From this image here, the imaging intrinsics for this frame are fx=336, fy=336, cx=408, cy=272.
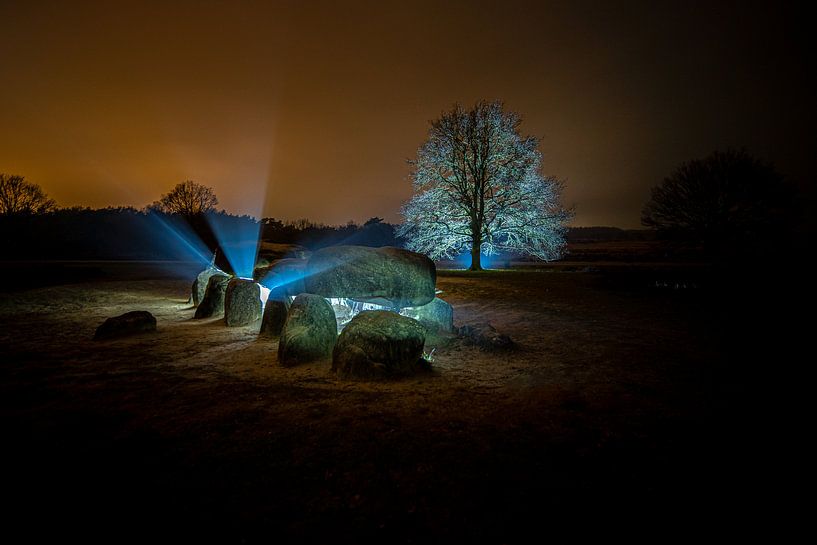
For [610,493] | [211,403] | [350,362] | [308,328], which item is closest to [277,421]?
[211,403]

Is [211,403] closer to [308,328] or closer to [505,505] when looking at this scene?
[308,328]

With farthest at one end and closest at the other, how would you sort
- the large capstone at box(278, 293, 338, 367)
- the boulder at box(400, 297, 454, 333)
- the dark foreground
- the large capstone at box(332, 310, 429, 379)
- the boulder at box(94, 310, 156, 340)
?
the boulder at box(400, 297, 454, 333)
the boulder at box(94, 310, 156, 340)
the large capstone at box(278, 293, 338, 367)
the large capstone at box(332, 310, 429, 379)
the dark foreground

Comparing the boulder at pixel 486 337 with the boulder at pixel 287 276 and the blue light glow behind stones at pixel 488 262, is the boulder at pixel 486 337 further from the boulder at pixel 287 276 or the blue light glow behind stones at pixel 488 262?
the blue light glow behind stones at pixel 488 262

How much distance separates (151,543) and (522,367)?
491 cm

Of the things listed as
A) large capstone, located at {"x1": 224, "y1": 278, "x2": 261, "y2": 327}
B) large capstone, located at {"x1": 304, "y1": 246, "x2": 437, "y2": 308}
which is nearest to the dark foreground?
large capstone, located at {"x1": 304, "y1": 246, "x2": 437, "y2": 308}

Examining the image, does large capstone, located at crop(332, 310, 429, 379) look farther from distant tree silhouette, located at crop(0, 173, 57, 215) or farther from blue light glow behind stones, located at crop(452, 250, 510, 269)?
distant tree silhouette, located at crop(0, 173, 57, 215)

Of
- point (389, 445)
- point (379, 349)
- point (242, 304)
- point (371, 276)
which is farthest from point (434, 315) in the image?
point (242, 304)

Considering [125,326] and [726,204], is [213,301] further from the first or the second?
[726,204]

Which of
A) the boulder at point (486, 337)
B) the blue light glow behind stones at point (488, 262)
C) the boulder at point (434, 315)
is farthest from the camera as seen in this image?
the blue light glow behind stones at point (488, 262)

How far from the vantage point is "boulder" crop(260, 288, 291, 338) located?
7.50 metres

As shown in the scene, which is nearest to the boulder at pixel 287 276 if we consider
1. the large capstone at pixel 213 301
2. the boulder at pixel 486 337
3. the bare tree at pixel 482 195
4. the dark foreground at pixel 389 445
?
the dark foreground at pixel 389 445

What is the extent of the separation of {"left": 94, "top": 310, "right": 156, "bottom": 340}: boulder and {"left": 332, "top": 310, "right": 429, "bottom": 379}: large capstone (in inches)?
214

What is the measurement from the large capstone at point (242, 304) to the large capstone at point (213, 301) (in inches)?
43.1

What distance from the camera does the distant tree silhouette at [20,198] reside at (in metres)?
38.1
